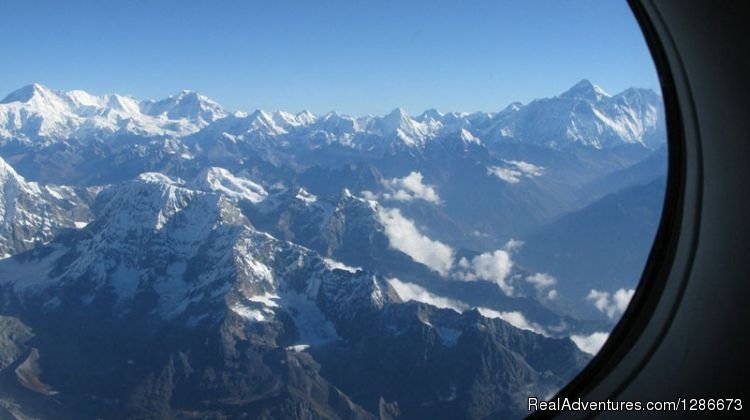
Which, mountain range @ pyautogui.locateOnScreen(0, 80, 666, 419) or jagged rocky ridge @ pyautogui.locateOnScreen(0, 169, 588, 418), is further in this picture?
mountain range @ pyautogui.locateOnScreen(0, 80, 666, 419)

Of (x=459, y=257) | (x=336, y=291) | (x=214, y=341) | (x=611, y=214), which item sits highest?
(x=611, y=214)

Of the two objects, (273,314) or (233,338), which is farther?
(273,314)

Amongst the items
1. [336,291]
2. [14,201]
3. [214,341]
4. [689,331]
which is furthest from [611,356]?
[14,201]

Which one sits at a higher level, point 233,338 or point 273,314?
point 273,314

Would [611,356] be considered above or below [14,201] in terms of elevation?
below

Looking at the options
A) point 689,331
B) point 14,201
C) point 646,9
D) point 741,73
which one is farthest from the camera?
point 14,201

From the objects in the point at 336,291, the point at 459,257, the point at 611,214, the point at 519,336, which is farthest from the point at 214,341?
the point at 611,214

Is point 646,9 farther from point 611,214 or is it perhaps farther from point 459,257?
point 611,214

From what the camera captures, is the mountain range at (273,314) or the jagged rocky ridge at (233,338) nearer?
the jagged rocky ridge at (233,338)

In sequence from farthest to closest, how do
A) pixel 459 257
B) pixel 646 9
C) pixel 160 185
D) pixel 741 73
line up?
pixel 459 257
pixel 160 185
pixel 646 9
pixel 741 73

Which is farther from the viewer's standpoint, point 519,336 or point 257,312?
point 257,312
